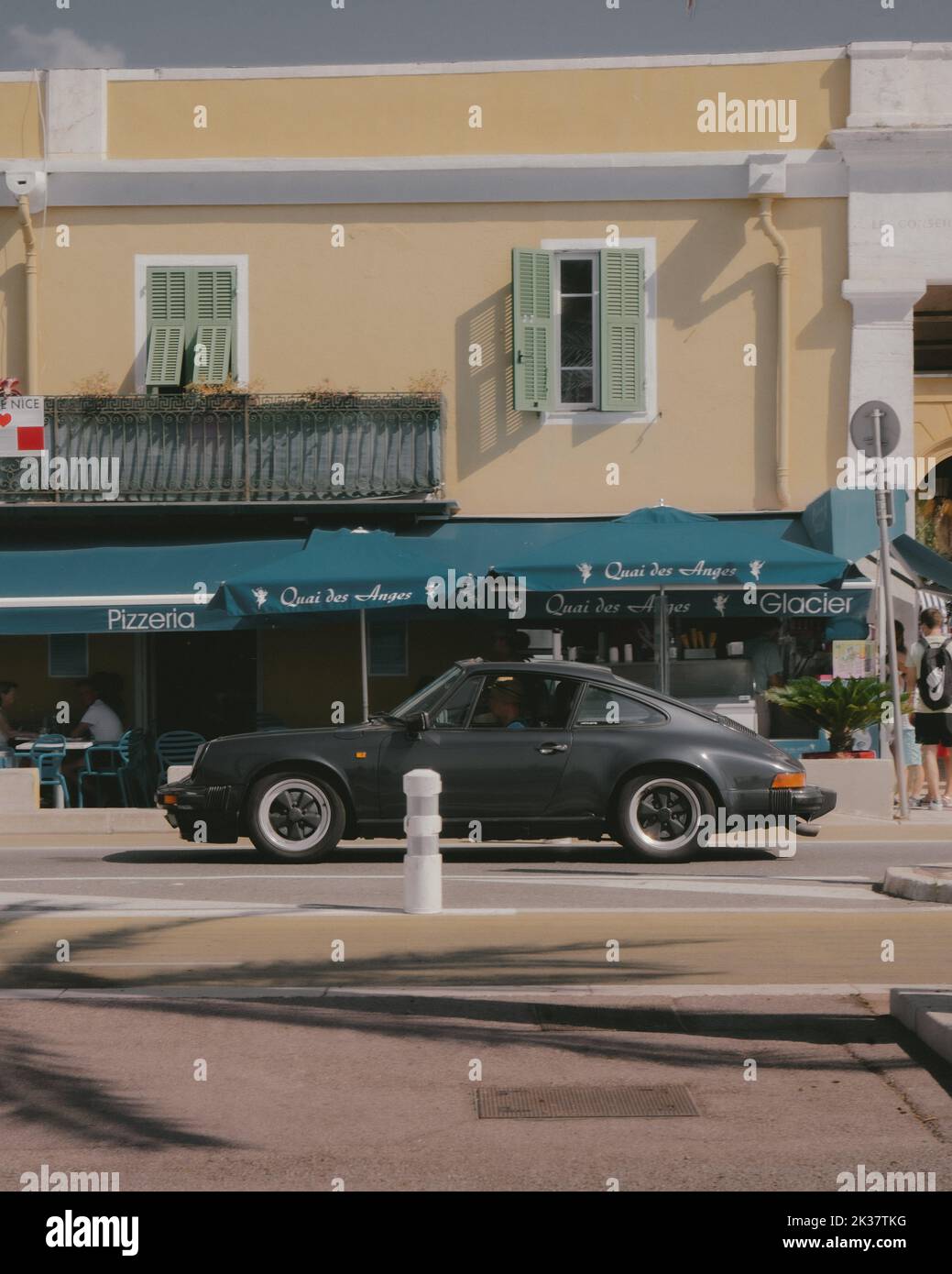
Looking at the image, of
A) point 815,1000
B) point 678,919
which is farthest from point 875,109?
point 815,1000

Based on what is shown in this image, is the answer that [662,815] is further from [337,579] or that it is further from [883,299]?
[883,299]

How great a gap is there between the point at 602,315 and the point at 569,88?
2.96 metres

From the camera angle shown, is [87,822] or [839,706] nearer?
[87,822]

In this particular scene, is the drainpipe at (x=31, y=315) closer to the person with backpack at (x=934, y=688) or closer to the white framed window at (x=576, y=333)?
the white framed window at (x=576, y=333)

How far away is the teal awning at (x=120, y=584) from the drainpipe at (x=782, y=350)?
20.2ft

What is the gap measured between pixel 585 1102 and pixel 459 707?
7375 mm

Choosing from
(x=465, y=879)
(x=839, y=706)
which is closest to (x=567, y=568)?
(x=839, y=706)

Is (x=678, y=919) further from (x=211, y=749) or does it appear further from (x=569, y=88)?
(x=569, y=88)

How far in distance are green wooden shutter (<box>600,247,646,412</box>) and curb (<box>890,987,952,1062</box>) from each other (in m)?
15.8

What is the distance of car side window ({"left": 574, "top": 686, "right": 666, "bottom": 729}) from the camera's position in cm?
1334

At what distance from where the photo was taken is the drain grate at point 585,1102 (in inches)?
233

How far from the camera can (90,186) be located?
22.7 m

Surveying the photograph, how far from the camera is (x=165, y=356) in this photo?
2256 centimetres
